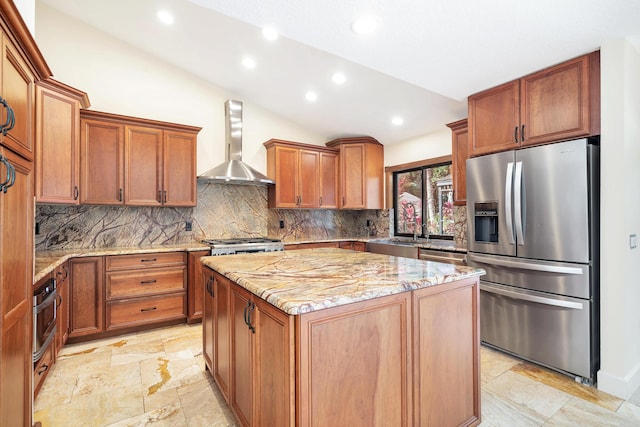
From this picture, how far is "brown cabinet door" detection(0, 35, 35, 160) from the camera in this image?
1.14 m

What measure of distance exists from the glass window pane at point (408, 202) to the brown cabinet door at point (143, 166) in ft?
11.3

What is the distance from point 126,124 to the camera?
3.42m

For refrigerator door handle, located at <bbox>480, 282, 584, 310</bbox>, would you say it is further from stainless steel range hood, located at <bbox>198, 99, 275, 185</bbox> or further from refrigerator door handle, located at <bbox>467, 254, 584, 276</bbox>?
stainless steel range hood, located at <bbox>198, 99, 275, 185</bbox>

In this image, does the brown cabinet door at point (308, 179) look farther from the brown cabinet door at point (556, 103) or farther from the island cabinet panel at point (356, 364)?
the island cabinet panel at point (356, 364)

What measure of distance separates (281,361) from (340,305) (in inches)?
12.5

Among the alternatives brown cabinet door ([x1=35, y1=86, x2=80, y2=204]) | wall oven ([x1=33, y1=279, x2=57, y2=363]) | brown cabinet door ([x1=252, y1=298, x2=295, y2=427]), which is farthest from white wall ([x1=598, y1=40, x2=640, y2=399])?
brown cabinet door ([x1=35, y1=86, x2=80, y2=204])

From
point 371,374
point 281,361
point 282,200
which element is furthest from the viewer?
point 282,200

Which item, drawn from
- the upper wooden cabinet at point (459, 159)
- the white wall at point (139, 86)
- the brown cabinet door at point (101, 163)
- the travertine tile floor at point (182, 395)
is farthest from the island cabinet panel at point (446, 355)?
the white wall at point (139, 86)

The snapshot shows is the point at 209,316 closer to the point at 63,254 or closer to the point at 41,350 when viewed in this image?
the point at 41,350

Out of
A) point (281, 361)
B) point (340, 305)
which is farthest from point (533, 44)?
point (281, 361)

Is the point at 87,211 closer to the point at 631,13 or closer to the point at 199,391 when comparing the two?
the point at 199,391

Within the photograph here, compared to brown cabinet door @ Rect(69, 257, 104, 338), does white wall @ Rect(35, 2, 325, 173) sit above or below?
above

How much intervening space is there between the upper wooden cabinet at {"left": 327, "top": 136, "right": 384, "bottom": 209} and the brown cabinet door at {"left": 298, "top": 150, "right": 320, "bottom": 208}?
41 cm

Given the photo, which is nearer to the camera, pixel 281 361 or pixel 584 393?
pixel 281 361
